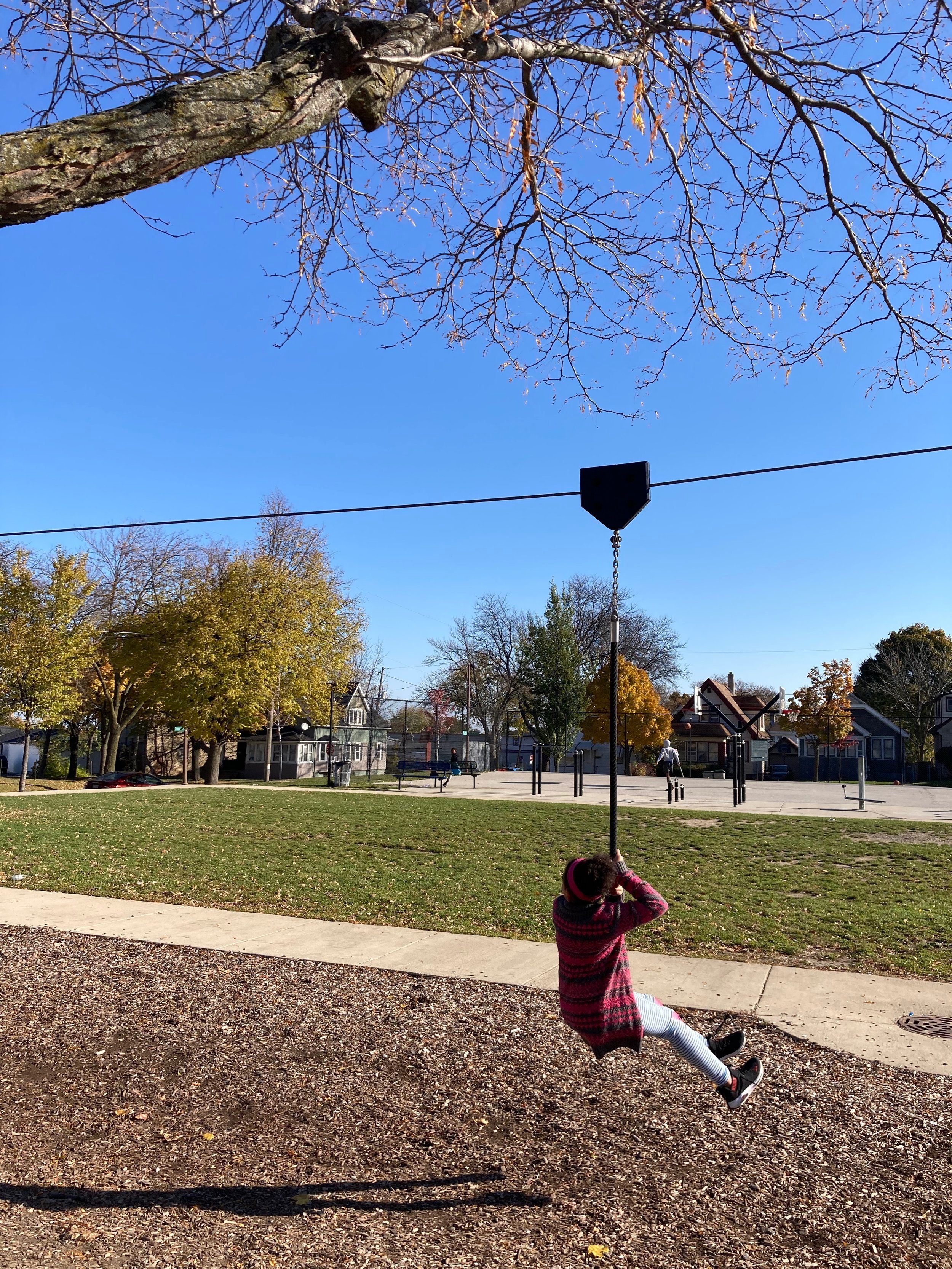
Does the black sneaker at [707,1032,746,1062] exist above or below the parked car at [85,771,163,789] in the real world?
above

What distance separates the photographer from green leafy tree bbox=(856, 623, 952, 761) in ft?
186

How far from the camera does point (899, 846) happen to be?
568 inches

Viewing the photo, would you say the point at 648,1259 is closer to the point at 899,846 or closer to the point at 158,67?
the point at 158,67

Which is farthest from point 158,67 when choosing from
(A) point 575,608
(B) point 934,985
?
Result: (A) point 575,608

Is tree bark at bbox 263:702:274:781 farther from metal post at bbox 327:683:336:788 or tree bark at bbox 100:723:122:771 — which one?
tree bark at bbox 100:723:122:771

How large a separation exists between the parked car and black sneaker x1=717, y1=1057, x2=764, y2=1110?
109 ft

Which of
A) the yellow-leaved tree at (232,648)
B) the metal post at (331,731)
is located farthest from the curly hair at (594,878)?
the yellow-leaved tree at (232,648)

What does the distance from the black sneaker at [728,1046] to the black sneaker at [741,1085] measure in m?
0.08

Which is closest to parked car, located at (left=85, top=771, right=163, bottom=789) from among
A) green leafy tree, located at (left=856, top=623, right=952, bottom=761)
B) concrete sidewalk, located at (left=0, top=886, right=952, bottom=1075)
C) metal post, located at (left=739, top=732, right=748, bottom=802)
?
metal post, located at (left=739, top=732, right=748, bottom=802)

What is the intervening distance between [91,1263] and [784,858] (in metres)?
11.8

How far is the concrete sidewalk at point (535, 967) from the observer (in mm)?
5379

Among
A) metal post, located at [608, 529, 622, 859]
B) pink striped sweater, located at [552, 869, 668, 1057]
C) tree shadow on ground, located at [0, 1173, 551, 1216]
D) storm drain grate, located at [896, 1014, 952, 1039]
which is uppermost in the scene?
→ metal post, located at [608, 529, 622, 859]

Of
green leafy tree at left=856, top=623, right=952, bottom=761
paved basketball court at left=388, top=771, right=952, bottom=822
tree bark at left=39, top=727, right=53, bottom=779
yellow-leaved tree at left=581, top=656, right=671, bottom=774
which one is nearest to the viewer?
paved basketball court at left=388, top=771, right=952, bottom=822

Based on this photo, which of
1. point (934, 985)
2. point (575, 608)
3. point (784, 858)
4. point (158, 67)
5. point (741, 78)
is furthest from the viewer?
point (575, 608)
